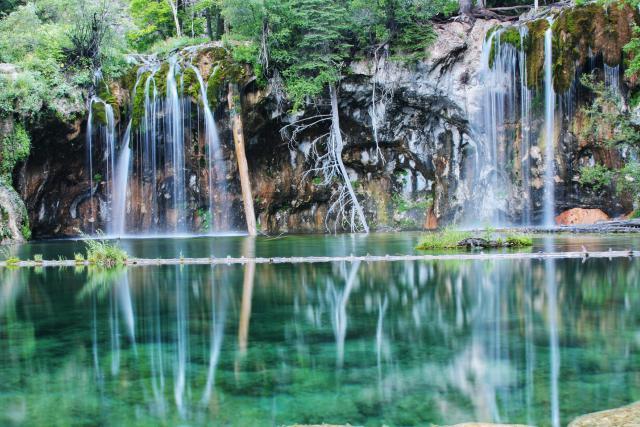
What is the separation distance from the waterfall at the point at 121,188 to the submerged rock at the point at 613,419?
25168 millimetres

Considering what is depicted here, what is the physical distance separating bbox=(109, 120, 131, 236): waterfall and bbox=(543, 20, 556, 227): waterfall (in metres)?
17.1

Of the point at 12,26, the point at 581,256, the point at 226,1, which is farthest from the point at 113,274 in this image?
the point at 12,26

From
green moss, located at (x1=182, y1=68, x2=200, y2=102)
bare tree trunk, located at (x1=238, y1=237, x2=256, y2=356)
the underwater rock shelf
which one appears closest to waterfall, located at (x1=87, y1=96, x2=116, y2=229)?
green moss, located at (x1=182, y1=68, x2=200, y2=102)

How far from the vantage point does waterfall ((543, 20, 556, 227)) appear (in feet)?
80.9

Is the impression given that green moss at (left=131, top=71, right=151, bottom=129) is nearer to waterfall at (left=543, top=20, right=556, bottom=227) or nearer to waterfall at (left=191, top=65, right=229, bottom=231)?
waterfall at (left=191, top=65, right=229, bottom=231)

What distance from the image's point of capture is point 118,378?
5.75 metres

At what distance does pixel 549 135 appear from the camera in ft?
83.5

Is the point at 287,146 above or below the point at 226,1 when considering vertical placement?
below

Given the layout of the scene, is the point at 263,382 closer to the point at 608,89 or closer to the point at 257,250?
the point at 257,250

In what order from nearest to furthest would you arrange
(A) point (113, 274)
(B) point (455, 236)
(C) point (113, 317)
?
(C) point (113, 317) < (A) point (113, 274) < (B) point (455, 236)

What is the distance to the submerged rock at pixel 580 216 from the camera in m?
24.8

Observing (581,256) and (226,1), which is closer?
(581,256)

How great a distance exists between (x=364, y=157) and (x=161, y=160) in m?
9.12

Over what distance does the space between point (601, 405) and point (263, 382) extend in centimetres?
269
